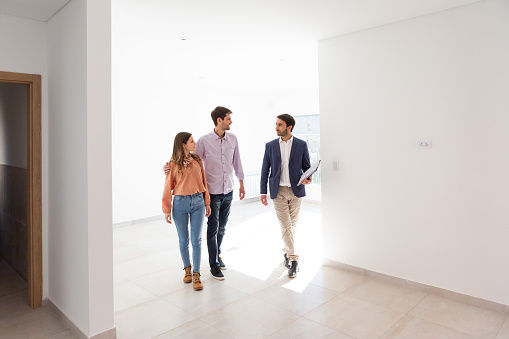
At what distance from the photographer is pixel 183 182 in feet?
10.3

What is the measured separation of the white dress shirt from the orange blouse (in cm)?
84

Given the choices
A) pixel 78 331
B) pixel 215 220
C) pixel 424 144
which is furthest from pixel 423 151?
pixel 78 331

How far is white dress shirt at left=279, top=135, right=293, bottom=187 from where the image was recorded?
358 cm

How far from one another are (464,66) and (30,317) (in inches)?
161

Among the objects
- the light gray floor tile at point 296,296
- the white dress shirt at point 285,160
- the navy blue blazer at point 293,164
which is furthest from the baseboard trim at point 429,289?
the white dress shirt at point 285,160

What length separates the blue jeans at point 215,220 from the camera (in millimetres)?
3518

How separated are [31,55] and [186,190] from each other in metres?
1.70

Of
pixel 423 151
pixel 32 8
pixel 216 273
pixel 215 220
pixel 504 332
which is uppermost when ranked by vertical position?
pixel 32 8

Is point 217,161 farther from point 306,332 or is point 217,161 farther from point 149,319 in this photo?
point 306,332

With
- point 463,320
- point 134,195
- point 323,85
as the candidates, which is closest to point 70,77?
point 323,85

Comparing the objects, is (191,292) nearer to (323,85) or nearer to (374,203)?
(374,203)

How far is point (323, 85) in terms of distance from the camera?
3.83 m

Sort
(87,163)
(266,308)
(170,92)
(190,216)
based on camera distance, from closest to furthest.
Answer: (87,163) → (266,308) → (190,216) → (170,92)

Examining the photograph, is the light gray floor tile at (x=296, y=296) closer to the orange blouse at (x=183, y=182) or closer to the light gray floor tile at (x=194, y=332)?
the light gray floor tile at (x=194, y=332)
